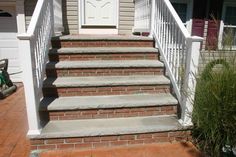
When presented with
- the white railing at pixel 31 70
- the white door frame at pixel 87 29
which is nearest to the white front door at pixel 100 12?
the white door frame at pixel 87 29

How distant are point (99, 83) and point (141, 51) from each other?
97 centimetres

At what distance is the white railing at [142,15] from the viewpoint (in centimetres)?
413

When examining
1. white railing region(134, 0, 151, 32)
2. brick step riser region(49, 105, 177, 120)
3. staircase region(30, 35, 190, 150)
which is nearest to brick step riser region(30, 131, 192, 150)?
staircase region(30, 35, 190, 150)

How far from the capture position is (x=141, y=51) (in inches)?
139

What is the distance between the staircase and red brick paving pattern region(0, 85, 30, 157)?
0.85 ft

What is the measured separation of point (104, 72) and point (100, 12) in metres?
2.50

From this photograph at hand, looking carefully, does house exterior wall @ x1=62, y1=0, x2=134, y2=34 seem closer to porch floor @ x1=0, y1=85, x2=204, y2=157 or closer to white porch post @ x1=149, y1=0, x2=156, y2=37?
white porch post @ x1=149, y1=0, x2=156, y2=37

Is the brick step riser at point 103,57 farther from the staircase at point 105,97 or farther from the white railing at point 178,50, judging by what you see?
the white railing at point 178,50

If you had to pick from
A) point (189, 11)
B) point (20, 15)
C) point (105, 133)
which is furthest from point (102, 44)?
point (189, 11)

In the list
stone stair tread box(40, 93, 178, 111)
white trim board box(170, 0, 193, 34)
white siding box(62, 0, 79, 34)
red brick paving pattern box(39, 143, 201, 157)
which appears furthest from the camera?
white trim board box(170, 0, 193, 34)

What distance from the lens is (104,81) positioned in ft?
9.93

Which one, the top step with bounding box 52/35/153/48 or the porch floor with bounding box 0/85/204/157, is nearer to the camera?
the porch floor with bounding box 0/85/204/157

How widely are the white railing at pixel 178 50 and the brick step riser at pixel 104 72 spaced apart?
0.85ft

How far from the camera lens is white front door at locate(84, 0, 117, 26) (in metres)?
5.25
